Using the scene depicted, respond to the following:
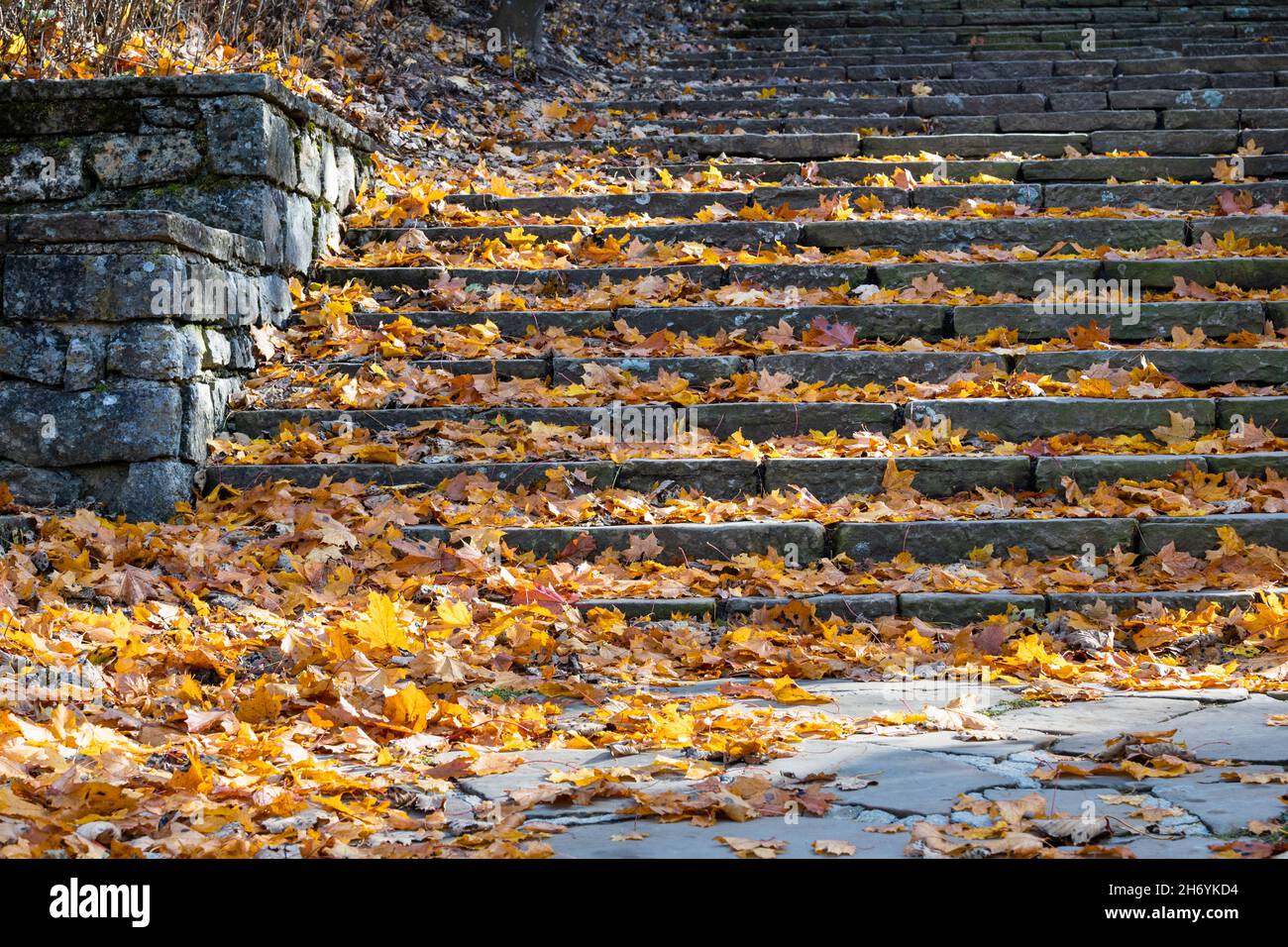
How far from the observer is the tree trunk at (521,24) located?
30.4 feet

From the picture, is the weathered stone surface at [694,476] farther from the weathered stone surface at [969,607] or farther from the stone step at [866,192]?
the stone step at [866,192]

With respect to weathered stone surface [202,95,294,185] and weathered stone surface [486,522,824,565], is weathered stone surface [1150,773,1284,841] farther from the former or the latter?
weathered stone surface [202,95,294,185]

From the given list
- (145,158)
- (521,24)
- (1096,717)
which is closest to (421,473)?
(145,158)

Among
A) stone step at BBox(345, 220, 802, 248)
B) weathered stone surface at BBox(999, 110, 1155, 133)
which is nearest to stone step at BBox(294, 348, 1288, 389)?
stone step at BBox(345, 220, 802, 248)

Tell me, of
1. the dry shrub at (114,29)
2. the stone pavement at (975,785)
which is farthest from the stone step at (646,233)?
the stone pavement at (975,785)

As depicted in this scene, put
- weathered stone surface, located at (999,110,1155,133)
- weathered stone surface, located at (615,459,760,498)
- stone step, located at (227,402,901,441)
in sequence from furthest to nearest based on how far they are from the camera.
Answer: weathered stone surface, located at (999,110,1155,133), stone step, located at (227,402,901,441), weathered stone surface, located at (615,459,760,498)

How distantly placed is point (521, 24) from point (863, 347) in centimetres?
532

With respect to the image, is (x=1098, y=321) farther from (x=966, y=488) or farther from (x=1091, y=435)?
(x=966, y=488)

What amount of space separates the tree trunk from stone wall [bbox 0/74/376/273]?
4.51 meters

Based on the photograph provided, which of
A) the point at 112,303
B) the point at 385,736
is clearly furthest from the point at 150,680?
the point at 112,303

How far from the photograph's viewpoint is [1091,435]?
15.0 feet

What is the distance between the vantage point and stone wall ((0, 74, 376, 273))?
16.3 feet

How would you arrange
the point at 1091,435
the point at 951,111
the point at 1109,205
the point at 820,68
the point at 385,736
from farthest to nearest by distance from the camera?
the point at 820,68 → the point at 951,111 → the point at 1109,205 → the point at 1091,435 → the point at 385,736

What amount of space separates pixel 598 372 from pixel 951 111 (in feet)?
14.0
